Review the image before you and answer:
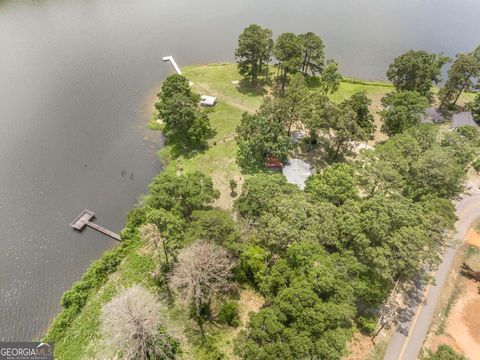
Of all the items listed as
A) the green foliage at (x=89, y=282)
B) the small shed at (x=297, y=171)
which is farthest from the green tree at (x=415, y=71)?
the green foliage at (x=89, y=282)

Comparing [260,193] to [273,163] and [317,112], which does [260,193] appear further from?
[317,112]

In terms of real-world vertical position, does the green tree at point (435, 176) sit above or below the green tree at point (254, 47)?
below

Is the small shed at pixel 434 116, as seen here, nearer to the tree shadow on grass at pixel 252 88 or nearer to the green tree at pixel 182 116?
the tree shadow on grass at pixel 252 88

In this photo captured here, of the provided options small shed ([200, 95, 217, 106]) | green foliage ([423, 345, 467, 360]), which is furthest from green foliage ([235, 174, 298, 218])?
small shed ([200, 95, 217, 106])

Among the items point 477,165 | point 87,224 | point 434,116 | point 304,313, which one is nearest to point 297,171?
point 304,313

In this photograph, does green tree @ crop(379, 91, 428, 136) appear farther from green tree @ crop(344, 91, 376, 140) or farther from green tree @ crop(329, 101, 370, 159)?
green tree @ crop(329, 101, 370, 159)

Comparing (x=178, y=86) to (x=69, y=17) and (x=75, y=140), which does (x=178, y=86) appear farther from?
(x=69, y=17)
